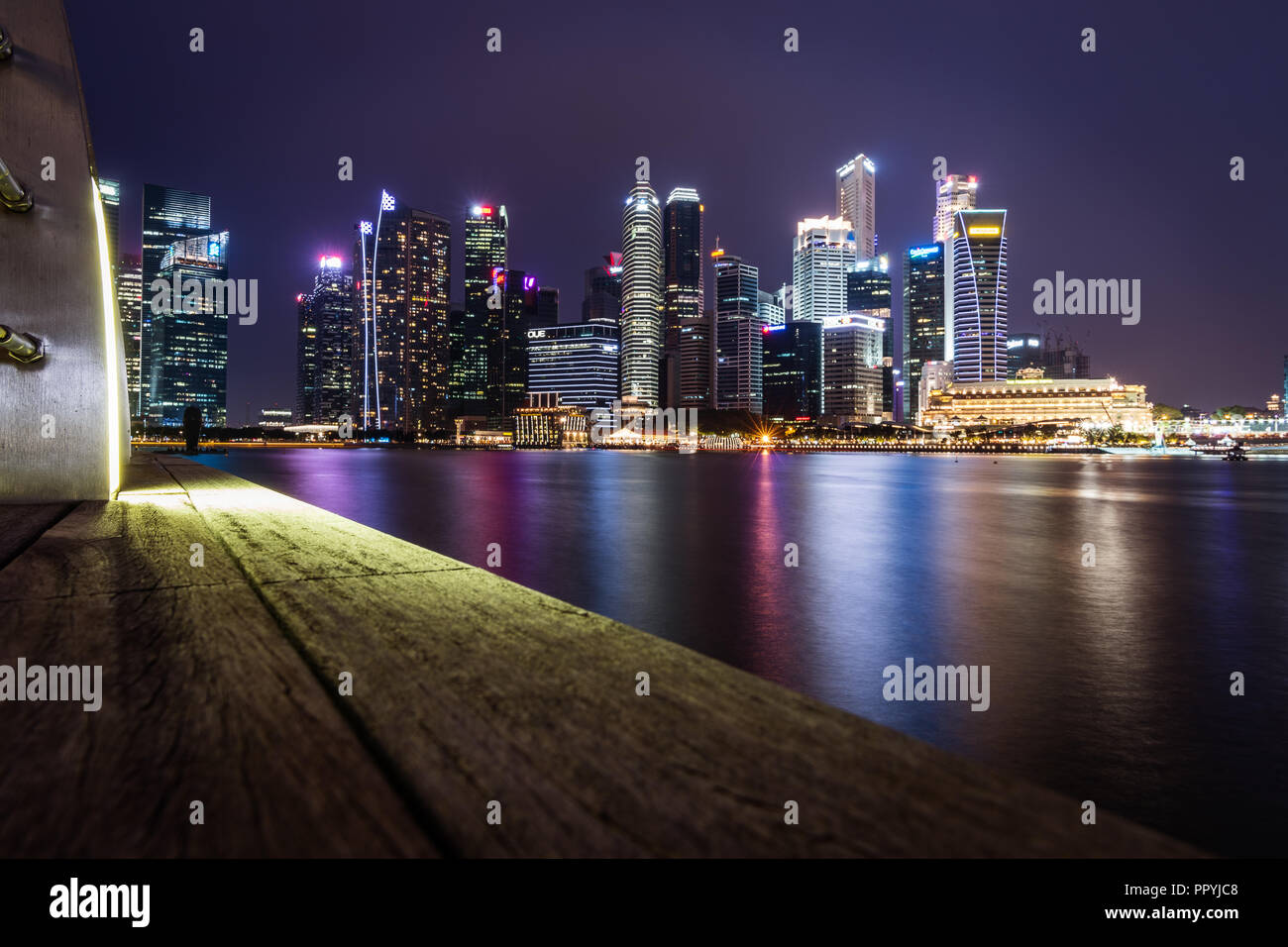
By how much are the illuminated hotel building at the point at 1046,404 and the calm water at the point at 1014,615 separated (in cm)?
15101

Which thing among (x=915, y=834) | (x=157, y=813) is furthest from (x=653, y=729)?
(x=157, y=813)

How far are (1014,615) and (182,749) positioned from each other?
9601mm

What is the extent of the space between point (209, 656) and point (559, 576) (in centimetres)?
1007

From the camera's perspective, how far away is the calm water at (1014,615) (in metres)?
4.82

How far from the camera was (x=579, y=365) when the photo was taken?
18925 centimetres

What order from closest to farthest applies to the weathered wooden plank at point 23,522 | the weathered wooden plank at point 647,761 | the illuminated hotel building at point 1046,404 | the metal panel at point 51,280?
1. the weathered wooden plank at point 647,761
2. the weathered wooden plank at point 23,522
3. the metal panel at point 51,280
4. the illuminated hotel building at point 1046,404

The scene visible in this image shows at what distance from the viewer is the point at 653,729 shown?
3.86 ft

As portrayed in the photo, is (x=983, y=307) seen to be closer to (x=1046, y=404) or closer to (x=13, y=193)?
(x=1046, y=404)

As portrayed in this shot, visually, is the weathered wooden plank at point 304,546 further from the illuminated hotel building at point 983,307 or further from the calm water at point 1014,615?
the illuminated hotel building at point 983,307

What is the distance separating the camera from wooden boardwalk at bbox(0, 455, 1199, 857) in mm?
879

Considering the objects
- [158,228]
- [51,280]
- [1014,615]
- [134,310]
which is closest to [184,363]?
[134,310]

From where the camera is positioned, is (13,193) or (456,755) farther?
(13,193)

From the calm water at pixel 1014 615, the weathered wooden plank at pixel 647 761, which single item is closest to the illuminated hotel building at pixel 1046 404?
the calm water at pixel 1014 615
